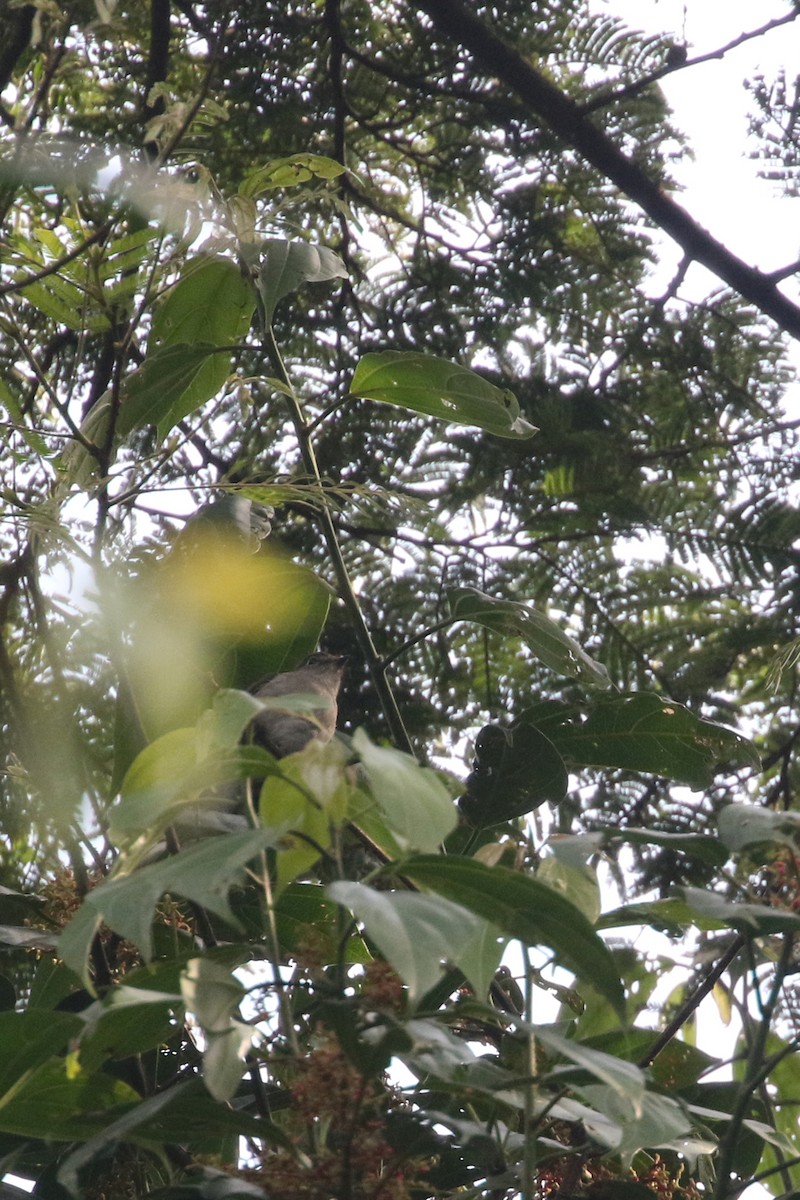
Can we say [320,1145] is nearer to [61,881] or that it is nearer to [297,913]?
[297,913]

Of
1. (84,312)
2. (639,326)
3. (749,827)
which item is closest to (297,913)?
(749,827)

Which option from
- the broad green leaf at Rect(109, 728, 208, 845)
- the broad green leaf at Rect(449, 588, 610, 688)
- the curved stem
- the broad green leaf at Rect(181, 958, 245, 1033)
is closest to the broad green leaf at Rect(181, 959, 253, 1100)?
the broad green leaf at Rect(181, 958, 245, 1033)

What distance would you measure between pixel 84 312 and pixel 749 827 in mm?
992

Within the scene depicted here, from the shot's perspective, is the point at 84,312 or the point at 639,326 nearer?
the point at 84,312

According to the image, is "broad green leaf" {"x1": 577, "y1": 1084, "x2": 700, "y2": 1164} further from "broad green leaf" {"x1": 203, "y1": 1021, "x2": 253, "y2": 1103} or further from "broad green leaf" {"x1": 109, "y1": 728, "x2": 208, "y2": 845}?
"broad green leaf" {"x1": 109, "y1": 728, "x2": 208, "y2": 845}

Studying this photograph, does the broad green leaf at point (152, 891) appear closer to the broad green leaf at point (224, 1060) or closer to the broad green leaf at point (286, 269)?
the broad green leaf at point (224, 1060)

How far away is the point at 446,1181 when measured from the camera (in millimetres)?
1136

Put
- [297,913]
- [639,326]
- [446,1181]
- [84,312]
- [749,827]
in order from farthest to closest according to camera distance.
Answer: [639,326]
[84,312]
[297,913]
[446,1181]
[749,827]

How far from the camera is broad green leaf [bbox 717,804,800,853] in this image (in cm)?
82

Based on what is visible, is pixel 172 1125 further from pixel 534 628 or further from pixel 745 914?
pixel 534 628

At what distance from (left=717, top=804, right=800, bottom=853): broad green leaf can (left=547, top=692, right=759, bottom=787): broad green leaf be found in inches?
19.5

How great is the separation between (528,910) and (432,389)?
29.8 inches

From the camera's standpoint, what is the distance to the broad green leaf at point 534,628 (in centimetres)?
135

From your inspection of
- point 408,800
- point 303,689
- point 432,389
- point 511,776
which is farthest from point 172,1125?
point 303,689
